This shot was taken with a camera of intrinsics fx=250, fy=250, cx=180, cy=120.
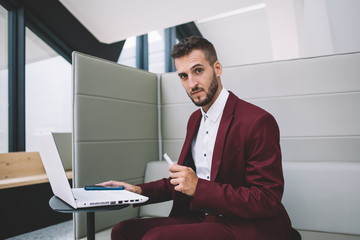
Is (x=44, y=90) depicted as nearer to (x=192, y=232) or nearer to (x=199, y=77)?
(x=199, y=77)

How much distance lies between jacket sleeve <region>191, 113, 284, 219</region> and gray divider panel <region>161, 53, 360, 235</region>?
681 mm

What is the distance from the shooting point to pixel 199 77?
1194 millimetres

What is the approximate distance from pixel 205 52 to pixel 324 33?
203 centimetres

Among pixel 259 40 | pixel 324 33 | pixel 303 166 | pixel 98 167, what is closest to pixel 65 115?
pixel 98 167

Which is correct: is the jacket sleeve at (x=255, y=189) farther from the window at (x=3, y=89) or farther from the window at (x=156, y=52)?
the window at (x=156, y=52)

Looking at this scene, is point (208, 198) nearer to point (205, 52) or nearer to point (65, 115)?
point (205, 52)

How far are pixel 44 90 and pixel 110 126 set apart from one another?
1.84m

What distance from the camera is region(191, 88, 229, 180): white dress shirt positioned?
1196 millimetres

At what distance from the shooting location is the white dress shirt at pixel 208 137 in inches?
47.1

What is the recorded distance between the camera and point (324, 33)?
8.50 feet

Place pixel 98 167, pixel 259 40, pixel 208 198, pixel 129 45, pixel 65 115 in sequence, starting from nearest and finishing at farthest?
pixel 208 198 → pixel 98 167 → pixel 65 115 → pixel 129 45 → pixel 259 40

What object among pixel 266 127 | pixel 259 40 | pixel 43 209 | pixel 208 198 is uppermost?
pixel 259 40

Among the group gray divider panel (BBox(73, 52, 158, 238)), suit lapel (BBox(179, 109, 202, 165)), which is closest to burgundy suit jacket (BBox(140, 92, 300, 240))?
suit lapel (BBox(179, 109, 202, 165))

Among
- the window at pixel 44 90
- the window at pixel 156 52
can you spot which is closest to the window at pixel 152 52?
the window at pixel 156 52
